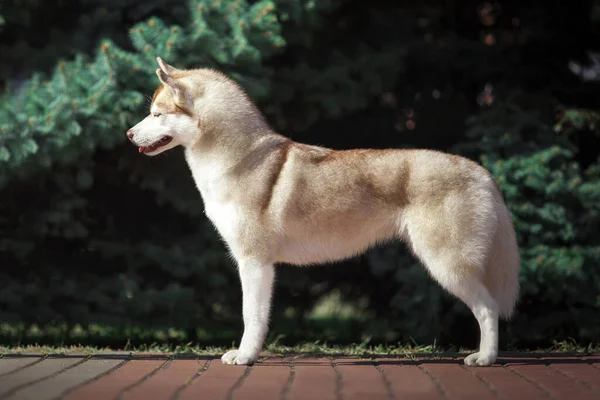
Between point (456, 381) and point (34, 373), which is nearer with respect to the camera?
point (456, 381)

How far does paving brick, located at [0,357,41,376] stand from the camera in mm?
5514

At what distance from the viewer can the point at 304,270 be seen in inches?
308

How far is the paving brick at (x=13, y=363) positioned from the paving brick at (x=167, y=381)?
105cm

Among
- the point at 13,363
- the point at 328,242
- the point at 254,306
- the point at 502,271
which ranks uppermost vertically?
the point at 328,242

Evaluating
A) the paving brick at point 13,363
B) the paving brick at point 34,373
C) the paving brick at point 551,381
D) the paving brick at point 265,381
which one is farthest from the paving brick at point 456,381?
the paving brick at point 13,363

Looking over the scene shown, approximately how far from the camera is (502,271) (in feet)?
19.5

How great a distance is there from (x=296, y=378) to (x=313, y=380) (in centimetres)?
15

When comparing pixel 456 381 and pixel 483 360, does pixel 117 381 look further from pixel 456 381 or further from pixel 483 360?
pixel 483 360

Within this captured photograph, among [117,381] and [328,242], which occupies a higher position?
[328,242]

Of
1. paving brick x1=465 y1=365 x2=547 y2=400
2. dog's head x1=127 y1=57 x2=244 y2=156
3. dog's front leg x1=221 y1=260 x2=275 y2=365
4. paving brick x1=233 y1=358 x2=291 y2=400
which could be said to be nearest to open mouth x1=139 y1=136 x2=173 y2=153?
dog's head x1=127 y1=57 x2=244 y2=156

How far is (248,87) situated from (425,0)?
2642 mm

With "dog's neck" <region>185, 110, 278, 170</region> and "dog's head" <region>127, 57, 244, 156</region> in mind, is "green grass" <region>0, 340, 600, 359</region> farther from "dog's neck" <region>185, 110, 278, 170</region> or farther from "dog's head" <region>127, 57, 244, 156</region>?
"dog's head" <region>127, 57, 244, 156</region>

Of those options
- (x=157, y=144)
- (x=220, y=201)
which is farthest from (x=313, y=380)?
(x=157, y=144)

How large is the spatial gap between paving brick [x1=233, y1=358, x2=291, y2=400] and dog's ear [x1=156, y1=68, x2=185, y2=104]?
80.1 inches
